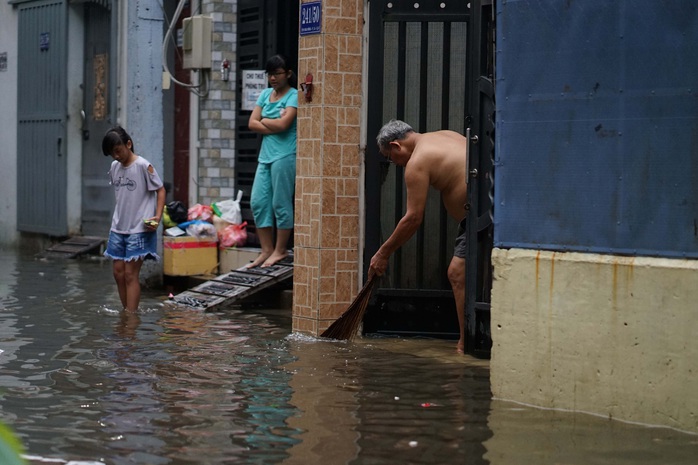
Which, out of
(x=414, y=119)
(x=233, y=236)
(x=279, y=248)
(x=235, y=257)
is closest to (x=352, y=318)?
(x=414, y=119)

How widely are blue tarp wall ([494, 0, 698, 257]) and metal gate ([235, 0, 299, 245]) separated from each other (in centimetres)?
643

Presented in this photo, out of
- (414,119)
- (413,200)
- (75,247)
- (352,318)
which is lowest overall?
(75,247)

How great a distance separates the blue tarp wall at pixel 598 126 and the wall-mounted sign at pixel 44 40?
11.1 metres

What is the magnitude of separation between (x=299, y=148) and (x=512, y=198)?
3052 millimetres

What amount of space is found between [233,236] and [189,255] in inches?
19.3

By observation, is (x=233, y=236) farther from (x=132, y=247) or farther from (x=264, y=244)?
(x=132, y=247)

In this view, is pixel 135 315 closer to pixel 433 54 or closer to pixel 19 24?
pixel 433 54

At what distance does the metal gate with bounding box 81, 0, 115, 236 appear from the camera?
15211 mm

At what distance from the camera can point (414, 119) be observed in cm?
847

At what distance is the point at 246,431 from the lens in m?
5.32

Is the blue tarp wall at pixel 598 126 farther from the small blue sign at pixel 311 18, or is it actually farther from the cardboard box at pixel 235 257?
the cardboard box at pixel 235 257

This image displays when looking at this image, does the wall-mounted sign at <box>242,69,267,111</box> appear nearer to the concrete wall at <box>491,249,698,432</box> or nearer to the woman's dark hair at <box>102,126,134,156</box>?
the woman's dark hair at <box>102,126,134,156</box>

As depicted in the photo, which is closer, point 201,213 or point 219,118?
point 201,213

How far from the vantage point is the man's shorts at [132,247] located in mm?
9719
